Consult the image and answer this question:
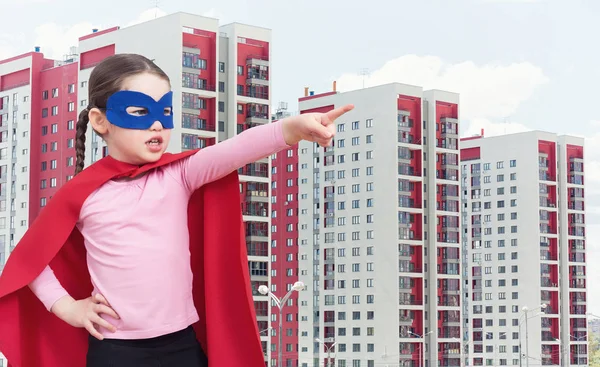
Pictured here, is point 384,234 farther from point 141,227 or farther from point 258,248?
point 141,227

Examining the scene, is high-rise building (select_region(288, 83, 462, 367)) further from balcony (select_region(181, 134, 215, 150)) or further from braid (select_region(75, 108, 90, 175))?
braid (select_region(75, 108, 90, 175))

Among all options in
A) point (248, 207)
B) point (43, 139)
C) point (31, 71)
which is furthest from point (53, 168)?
point (248, 207)

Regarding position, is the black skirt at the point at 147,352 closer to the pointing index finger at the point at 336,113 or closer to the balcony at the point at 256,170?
the pointing index finger at the point at 336,113

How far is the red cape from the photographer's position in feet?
6.88

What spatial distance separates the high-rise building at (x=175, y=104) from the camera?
34969 millimetres

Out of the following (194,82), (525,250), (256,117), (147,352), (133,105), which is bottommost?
(147,352)

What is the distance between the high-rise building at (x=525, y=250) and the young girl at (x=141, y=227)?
164 feet

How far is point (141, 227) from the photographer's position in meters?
2.10

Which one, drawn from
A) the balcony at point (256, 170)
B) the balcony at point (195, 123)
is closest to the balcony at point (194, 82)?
the balcony at point (195, 123)

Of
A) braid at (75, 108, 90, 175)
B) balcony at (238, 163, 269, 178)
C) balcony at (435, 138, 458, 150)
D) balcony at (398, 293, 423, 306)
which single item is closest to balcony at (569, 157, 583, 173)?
balcony at (435, 138, 458, 150)

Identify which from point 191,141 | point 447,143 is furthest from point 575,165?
point 191,141

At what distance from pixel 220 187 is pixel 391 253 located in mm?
41350

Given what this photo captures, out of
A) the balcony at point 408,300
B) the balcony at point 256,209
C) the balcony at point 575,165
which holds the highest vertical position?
the balcony at point 575,165

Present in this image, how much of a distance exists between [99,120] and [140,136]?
124 mm
